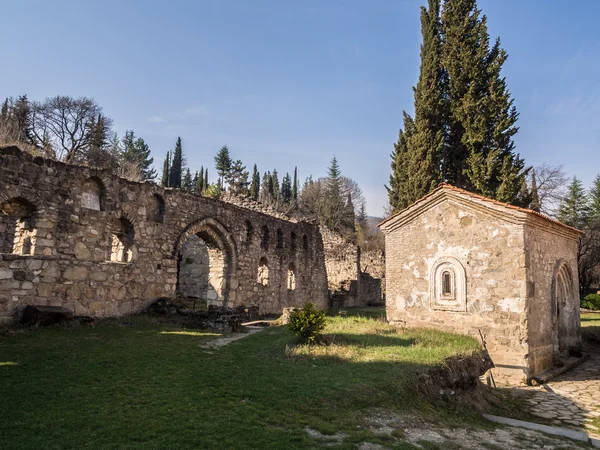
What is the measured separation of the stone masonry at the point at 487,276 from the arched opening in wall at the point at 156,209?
26.6 feet

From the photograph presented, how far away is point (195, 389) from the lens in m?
6.46

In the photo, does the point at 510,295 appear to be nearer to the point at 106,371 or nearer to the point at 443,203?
the point at 443,203

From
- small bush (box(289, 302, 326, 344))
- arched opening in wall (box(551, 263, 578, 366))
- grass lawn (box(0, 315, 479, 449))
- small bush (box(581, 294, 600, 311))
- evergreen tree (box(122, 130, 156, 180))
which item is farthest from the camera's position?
evergreen tree (box(122, 130, 156, 180))

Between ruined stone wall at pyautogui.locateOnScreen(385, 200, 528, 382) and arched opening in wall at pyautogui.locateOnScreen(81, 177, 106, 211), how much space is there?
9706 mm

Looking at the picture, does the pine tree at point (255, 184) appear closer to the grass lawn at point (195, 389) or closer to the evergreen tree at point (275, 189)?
the evergreen tree at point (275, 189)

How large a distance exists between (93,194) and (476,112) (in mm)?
22092

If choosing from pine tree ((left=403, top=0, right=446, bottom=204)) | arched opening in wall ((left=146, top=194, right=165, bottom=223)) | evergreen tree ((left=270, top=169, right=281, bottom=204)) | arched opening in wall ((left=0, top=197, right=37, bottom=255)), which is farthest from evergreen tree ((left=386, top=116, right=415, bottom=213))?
evergreen tree ((left=270, top=169, right=281, bottom=204))

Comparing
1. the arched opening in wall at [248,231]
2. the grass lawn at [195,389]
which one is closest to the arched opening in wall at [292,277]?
the arched opening in wall at [248,231]

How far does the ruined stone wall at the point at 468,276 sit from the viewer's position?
443 inches

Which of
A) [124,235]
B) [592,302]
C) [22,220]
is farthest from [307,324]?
[592,302]

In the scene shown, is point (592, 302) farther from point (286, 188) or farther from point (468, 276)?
point (286, 188)

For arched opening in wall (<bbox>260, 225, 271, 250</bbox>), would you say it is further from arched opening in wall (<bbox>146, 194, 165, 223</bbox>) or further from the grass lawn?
the grass lawn

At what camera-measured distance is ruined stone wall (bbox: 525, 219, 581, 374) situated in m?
11.6

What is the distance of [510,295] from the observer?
1138 centimetres
